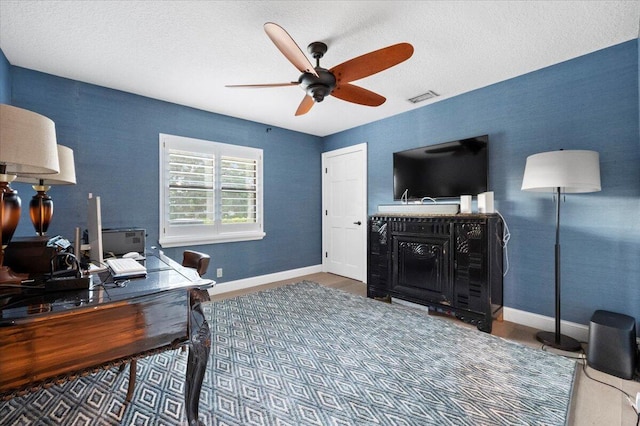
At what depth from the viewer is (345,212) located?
4.88 m

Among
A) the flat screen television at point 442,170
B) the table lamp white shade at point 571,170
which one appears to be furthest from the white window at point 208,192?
the table lamp white shade at point 571,170

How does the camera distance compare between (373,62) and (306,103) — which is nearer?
(373,62)

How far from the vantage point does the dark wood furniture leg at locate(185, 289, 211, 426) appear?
1285 millimetres

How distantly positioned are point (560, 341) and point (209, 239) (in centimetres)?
395

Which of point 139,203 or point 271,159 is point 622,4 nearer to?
point 271,159

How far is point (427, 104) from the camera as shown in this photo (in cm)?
371

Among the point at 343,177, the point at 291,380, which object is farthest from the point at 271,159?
the point at 291,380

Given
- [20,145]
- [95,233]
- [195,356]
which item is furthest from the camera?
[95,233]

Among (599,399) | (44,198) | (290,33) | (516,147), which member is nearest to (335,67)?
(290,33)

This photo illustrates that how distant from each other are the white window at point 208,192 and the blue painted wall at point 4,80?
130 cm

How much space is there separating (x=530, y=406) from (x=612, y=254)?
167 cm

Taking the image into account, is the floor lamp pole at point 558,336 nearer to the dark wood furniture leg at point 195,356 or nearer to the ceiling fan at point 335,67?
the ceiling fan at point 335,67

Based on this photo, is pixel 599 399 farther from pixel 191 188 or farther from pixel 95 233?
pixel 191 188

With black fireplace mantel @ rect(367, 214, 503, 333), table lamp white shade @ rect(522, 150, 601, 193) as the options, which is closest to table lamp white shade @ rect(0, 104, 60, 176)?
black fireplace mantel @ rect(367, 214, 503, 333)
